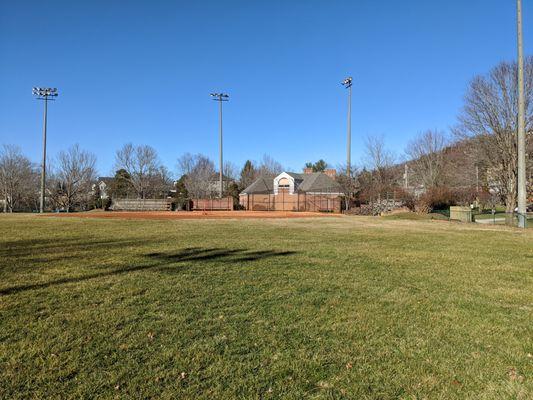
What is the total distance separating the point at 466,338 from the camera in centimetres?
381

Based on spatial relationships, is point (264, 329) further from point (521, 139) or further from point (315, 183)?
point (315, 183)

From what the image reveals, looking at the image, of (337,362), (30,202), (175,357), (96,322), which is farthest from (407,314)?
(30,202)


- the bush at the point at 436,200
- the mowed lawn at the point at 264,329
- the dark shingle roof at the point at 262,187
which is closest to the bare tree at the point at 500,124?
the bush at the point at 436,200

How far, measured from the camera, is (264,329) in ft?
13.1

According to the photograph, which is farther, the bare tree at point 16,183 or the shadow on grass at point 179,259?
the bare tree at point 16,183

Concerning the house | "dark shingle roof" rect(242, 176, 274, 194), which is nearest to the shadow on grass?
the house

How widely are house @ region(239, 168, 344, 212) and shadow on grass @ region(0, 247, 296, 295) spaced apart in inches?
1216

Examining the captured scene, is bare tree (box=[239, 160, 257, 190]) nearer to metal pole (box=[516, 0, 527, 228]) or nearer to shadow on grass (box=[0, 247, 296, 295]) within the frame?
metal pole (box=[516, 0, 527, 228])

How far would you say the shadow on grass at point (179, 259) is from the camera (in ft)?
19.3

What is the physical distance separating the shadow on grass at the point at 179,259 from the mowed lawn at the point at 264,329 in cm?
7

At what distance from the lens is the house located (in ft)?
140

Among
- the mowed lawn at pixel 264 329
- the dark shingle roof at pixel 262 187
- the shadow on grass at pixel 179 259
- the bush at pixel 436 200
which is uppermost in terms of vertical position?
the dark shingle roof at pixel 262 187

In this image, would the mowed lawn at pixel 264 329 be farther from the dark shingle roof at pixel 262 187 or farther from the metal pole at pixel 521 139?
the dark shingle roof at pixel 262 187

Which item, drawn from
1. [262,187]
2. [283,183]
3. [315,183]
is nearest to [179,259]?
[315,183]
